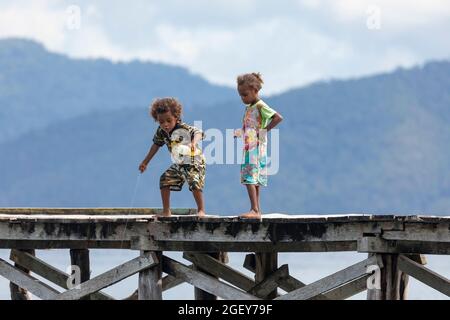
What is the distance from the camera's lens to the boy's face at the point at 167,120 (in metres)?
14.6

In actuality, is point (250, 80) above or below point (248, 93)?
above

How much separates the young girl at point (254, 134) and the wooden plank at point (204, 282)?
840 millimetres

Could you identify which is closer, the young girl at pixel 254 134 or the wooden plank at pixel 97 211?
the young girl at pixel 254 134

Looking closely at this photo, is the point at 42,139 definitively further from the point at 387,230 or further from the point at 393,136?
the point at 387,230

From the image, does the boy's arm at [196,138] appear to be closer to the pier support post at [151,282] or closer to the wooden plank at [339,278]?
the pier support post at [151,282]

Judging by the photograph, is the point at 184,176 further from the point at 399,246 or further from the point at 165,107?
the point at 399,246

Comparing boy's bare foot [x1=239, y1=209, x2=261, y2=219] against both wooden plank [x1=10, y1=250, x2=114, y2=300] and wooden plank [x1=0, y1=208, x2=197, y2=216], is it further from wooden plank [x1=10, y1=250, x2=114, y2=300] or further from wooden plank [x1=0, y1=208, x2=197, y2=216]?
wooden plank [x1=10, y1=250, x2=114, y2=300]

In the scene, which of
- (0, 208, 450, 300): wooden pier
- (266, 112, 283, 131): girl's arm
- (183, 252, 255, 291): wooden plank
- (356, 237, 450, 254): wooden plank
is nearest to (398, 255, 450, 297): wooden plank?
(0, 208, 450, 300): wooden pier

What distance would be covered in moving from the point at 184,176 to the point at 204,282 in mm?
1139

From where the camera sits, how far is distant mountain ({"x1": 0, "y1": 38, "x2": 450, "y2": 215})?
15125 cm

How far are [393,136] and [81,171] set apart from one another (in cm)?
3687

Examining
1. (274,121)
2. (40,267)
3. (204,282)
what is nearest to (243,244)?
(204,282)

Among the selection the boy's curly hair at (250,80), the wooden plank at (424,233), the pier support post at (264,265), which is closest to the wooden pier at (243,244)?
the wooden plank at (424,233)

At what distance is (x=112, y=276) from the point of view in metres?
15.1
